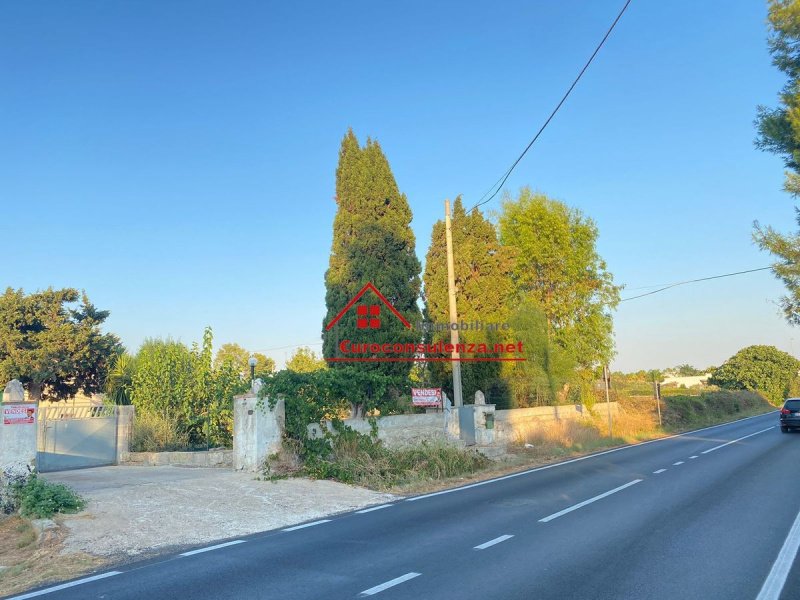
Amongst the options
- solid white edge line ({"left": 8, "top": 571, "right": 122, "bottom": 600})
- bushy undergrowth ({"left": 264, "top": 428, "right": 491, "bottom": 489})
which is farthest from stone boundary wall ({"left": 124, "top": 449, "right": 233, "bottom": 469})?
solid white edge line ({"left": 8, "top": 571, "right": 122, "bottom": 600})

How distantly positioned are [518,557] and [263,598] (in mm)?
3015

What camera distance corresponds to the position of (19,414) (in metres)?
10.8

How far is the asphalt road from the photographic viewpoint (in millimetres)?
5840

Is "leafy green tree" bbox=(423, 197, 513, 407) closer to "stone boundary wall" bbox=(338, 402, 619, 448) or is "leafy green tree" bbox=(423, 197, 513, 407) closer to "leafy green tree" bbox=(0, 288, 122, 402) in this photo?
"stone boundary wall" bbox=(338, 402, 619, 448)

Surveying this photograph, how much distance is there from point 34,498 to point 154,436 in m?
9.52

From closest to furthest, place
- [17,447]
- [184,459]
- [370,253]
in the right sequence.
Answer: [17,447], [184,459], [370,253]

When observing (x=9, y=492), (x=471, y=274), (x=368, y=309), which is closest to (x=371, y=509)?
(x=9, y=492)

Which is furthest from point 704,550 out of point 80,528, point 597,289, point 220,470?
point 597,289

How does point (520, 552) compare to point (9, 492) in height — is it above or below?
below

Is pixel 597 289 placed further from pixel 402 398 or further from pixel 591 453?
pixel 402 398

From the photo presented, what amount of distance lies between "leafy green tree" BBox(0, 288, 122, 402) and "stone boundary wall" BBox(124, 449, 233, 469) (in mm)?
13376

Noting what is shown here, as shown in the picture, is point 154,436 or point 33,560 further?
point 154,436

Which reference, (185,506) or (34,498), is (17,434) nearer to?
(34,498)

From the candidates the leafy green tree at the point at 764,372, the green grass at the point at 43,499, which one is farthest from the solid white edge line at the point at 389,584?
the leafy green tree at the point at 764,372
